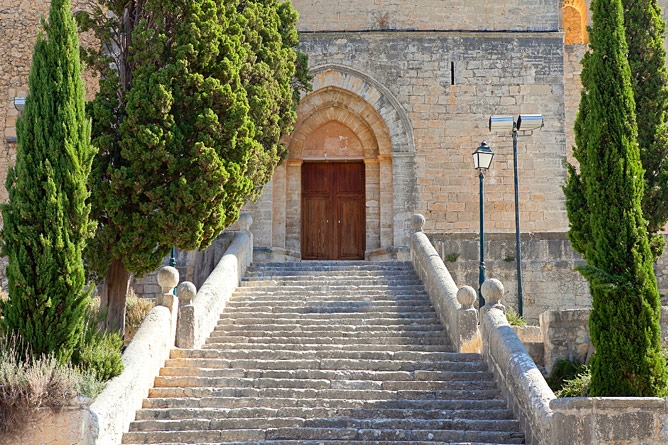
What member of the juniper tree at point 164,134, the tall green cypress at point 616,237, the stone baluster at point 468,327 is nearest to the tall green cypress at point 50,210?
the juniper tree at point 164,134

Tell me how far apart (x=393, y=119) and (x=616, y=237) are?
8.71 metres

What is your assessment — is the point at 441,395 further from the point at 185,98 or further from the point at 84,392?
the point at 185,98

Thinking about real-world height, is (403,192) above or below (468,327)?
above

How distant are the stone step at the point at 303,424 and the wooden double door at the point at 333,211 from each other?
8547mm

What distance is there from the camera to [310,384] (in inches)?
358

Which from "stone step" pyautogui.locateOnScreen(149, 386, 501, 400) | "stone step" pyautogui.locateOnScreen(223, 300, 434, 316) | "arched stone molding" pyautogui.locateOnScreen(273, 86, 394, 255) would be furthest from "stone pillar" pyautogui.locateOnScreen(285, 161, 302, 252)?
"stone step" pyautogui.locateOnScreen(149, 386, 501, 400)

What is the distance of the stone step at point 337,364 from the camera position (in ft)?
31.2

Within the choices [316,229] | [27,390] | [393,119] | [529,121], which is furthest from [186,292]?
[393,119]

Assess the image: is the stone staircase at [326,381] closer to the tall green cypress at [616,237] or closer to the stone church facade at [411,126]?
the tall green cypress at [616,237]

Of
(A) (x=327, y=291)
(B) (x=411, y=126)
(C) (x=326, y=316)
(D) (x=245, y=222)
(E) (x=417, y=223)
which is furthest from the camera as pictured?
(B) (x=411, y=126)

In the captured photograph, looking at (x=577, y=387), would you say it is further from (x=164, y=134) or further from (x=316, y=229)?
(x=316, y=229)

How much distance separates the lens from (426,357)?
982 cm

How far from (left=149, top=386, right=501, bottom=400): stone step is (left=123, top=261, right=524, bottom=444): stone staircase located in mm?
11

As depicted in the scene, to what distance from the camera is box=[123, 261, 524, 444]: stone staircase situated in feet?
26.6
